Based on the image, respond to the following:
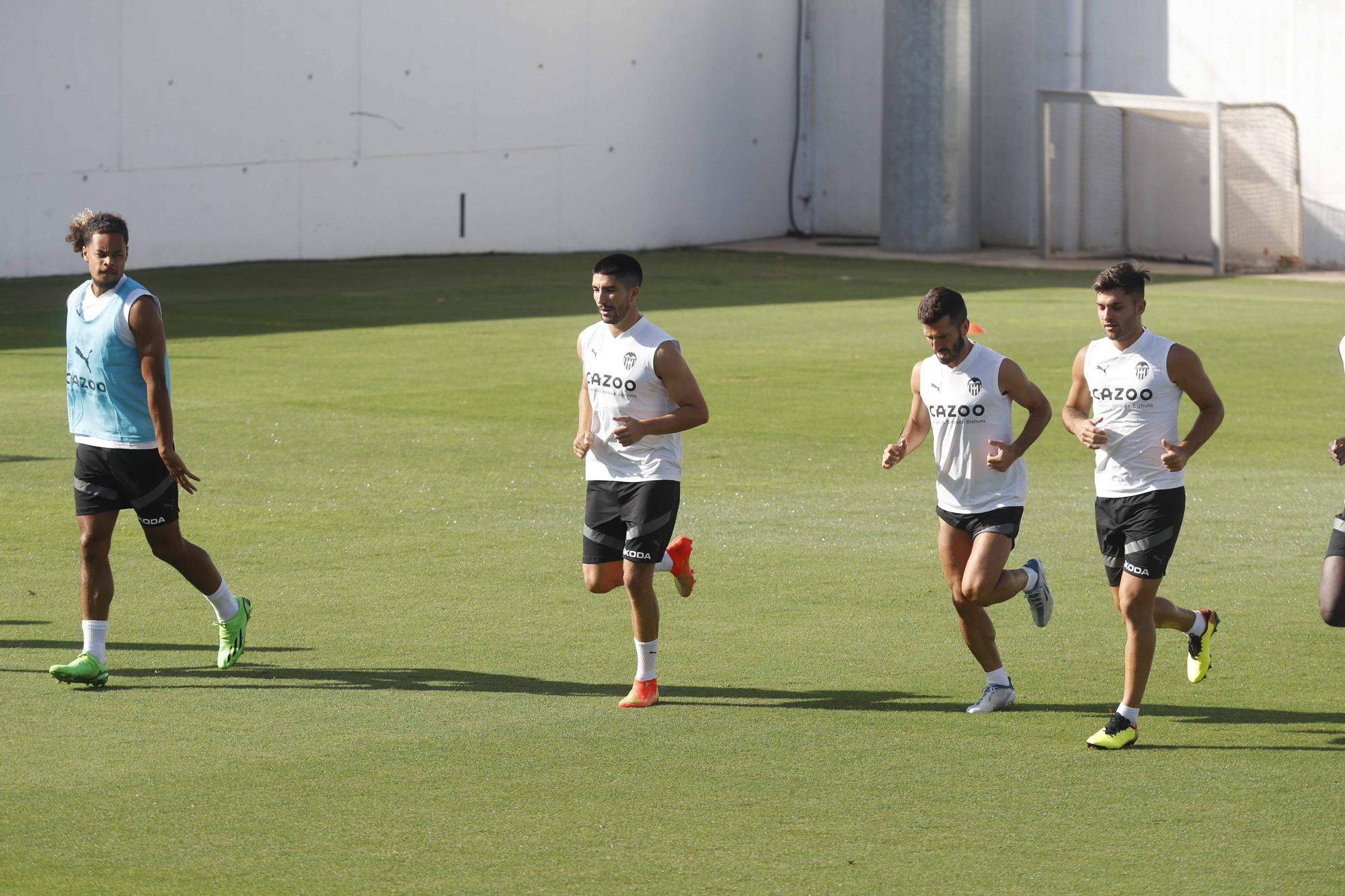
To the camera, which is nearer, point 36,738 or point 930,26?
point 36,738

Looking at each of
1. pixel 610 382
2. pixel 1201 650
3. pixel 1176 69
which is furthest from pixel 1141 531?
pixel 1176 69

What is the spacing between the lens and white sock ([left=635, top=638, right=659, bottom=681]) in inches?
322

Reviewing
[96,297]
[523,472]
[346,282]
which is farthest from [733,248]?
[96,297]

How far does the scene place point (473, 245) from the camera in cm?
3769

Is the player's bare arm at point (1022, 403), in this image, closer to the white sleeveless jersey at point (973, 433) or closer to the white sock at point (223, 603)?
the white sleeveless jersey at point (973, 433)

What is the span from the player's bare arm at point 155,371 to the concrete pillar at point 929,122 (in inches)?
1180

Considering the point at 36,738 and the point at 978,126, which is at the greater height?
the point at 978,126

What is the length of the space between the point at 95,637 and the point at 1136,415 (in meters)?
4.59

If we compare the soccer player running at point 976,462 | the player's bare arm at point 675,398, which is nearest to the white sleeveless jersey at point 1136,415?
the soccer player running at point 976,462

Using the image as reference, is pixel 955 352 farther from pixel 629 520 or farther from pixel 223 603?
pixel 223 603

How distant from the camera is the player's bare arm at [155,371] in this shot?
8.36 m

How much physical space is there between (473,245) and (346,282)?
22.1 ft

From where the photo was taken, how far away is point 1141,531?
24.6ft

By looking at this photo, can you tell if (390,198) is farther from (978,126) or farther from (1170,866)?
(1170,866)
